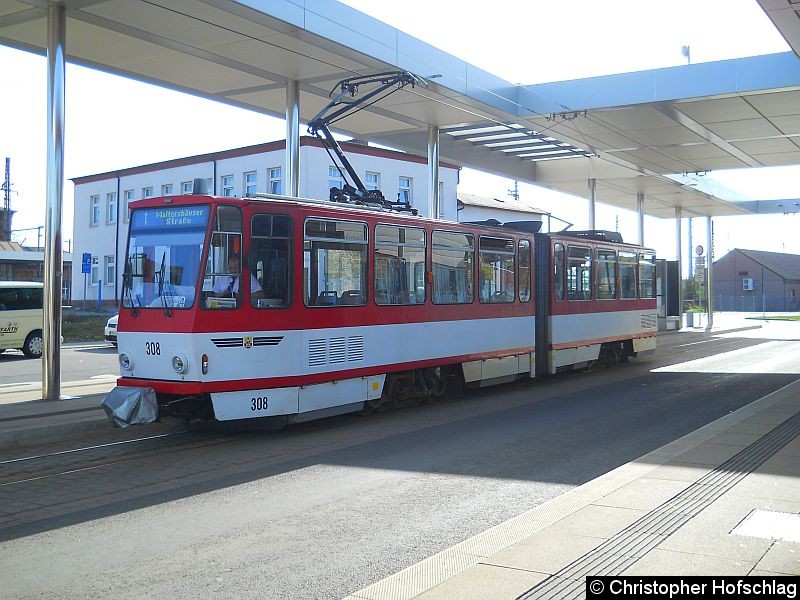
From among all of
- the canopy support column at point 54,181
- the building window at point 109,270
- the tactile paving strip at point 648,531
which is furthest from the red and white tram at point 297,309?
the building window at point 109,270

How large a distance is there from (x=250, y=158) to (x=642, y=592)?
38921mm

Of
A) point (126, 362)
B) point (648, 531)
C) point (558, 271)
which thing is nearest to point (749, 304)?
point (558, 271)

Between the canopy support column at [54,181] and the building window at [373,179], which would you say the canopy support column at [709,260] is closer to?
the building window at [373,179]

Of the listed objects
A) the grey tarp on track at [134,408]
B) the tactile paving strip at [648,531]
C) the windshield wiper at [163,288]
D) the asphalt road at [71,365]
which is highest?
the windshield wiper at [163,288]

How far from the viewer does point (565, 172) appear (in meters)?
31.1

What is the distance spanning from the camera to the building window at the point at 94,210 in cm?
5191

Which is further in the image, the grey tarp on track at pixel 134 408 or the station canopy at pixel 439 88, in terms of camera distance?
the station canopy at pixel 439 88

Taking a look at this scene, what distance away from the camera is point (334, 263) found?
1221cm

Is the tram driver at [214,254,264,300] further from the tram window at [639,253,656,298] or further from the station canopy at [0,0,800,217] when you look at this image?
the tram window at [639,253,656,298]

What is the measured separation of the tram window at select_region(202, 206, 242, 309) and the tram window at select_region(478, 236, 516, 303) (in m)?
5.98

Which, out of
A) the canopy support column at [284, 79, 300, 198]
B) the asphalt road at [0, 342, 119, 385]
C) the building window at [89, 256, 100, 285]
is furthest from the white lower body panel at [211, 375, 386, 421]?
the building window at [89, 256, 100, 285]

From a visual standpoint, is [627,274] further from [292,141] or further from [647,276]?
[292,141]

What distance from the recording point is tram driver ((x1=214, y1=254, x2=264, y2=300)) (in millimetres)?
10781

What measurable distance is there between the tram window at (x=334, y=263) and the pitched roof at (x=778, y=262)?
95472 millimetres
